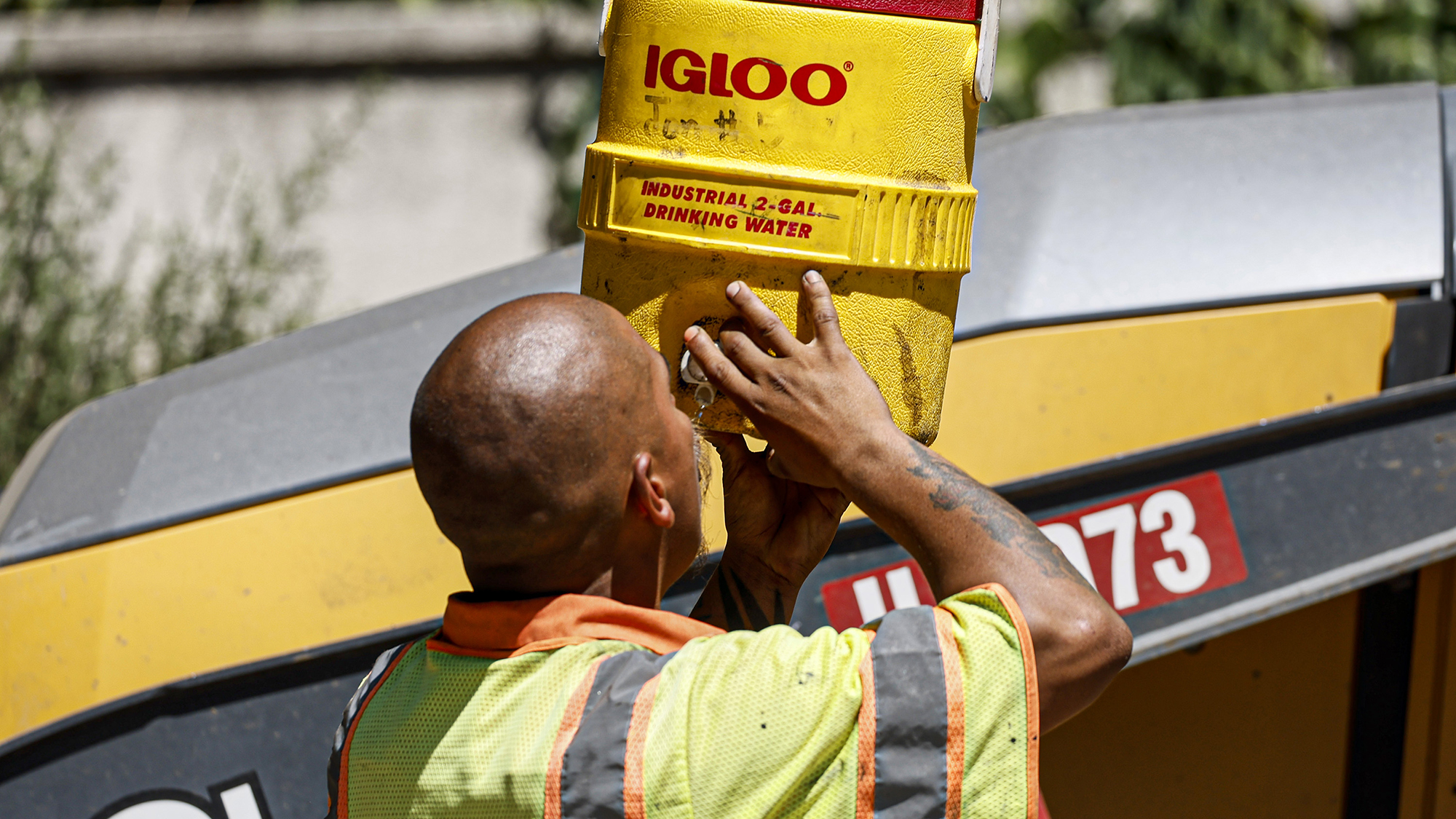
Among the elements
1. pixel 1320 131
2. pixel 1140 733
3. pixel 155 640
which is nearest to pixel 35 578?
pixel 155 640

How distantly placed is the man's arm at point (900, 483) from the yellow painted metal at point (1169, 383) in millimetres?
748

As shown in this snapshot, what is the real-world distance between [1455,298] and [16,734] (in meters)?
2.49

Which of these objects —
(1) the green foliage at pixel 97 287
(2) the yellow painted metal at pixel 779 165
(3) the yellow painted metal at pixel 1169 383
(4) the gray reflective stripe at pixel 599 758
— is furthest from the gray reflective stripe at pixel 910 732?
(1) the green foliage at pixel 97 287

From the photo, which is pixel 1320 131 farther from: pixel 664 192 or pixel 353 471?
pixel 353 471

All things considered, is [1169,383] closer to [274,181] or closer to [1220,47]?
[1220,47]

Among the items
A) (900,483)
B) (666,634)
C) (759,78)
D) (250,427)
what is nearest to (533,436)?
(666,634)

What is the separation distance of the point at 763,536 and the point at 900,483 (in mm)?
395

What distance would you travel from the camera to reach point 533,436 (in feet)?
3.78

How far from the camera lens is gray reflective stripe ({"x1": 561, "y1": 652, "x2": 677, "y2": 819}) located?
3.61 ft

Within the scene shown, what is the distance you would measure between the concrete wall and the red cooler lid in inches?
184

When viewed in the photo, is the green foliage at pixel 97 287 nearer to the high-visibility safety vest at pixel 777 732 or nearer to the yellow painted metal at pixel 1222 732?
the yellow painted metal at pixel 1222 732

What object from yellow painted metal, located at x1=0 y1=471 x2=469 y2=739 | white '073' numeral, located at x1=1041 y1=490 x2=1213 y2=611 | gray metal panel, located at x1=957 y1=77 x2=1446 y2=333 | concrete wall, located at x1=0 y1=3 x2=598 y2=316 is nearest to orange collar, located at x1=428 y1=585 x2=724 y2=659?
yellow painted metal, located at x1=0 y1=471 x2=469 y2=739

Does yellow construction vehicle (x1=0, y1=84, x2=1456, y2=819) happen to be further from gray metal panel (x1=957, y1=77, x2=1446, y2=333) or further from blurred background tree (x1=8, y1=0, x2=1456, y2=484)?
blurred background tree (x1=8, y1=0, x2=1456, y2=484)

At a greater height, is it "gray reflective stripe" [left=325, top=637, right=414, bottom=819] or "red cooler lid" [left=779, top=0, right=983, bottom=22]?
"red cooler lid" [left=779, top=0, right=983, bottom=22]
